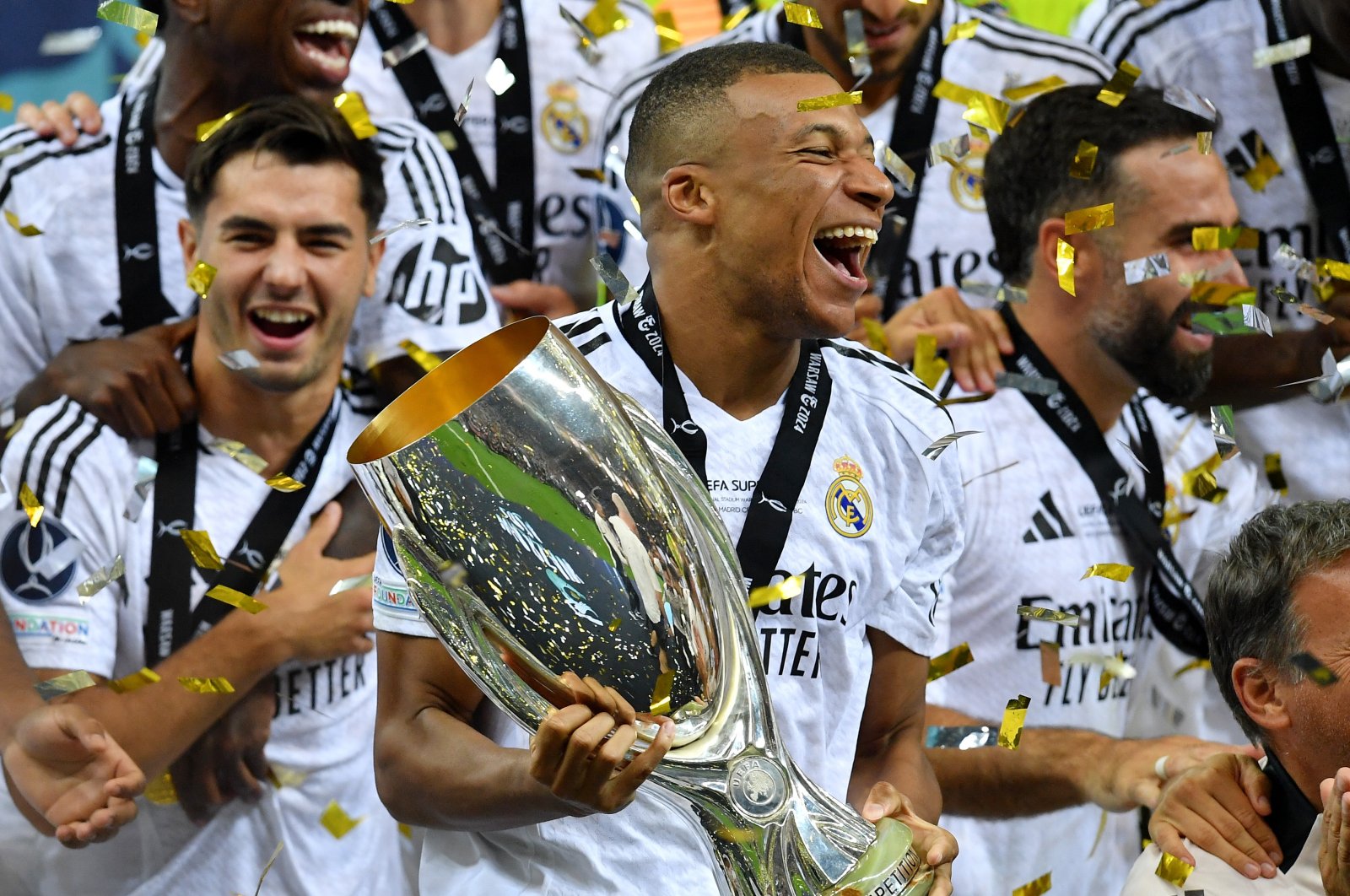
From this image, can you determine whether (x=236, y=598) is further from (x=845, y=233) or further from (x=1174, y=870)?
(x=1174, y=870)

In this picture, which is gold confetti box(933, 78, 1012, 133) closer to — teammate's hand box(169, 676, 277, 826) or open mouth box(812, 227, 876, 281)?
open mouth box(812, 227, 876, 281)

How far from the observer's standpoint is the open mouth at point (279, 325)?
116 inches

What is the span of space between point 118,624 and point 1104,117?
2.19 m

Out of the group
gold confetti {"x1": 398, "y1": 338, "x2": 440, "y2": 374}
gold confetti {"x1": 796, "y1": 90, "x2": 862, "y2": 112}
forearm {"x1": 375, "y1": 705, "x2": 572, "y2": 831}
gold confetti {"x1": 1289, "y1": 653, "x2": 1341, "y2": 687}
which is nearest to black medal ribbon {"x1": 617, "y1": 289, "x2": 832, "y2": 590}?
gold confetti {"x1": 796, "y1": 90, "x2": 862, "y2": 112}

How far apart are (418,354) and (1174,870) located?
162 centimetres

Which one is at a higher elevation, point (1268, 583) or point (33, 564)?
point (1268, 583)

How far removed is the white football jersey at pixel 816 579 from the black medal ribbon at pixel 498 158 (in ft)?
3.18

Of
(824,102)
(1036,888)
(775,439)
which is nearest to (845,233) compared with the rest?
(824,102)

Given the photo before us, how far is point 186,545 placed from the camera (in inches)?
114

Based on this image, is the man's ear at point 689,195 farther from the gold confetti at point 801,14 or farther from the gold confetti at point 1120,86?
the gold confetti at point 1120,86

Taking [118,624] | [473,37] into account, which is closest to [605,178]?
[473,37]

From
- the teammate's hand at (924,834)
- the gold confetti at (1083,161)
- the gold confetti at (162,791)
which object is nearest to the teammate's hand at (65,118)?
the gold confetti at (162,791)

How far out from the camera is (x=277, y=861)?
2.91 m

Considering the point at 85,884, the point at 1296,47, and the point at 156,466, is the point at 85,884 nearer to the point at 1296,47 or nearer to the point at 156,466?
the point at 156,466
